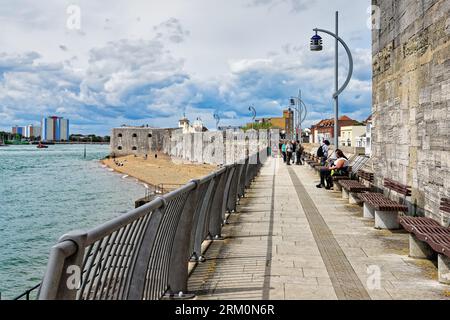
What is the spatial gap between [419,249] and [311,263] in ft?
4.66

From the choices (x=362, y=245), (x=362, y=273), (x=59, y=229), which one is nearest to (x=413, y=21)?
(x=362, y=245)

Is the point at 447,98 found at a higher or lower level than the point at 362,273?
higher

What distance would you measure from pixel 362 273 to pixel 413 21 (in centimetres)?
519

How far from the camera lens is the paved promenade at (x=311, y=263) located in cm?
523

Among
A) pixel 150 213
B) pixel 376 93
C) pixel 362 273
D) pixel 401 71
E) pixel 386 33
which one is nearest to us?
pixel 150 213

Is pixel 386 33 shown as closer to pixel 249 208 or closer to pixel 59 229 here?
pixel 249 208

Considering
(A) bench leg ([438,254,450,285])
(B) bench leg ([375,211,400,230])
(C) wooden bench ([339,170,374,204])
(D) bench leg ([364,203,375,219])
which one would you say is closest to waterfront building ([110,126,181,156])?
(C) wooden bench ([339,170,374,204])

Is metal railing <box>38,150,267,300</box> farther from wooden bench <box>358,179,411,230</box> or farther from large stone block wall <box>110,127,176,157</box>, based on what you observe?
large stone block wall <box>110,127,176,157</box>

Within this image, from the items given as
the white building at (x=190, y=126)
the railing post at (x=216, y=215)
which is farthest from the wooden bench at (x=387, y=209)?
the white building at (x=190, y=126)

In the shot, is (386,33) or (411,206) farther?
(386,33)

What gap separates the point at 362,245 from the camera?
7605 millimetres

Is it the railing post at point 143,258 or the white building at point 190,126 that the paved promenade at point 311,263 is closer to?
the railing post at point 143,258

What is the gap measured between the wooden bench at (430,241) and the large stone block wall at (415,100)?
883 mm

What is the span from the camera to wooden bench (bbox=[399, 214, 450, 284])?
5.41 m
